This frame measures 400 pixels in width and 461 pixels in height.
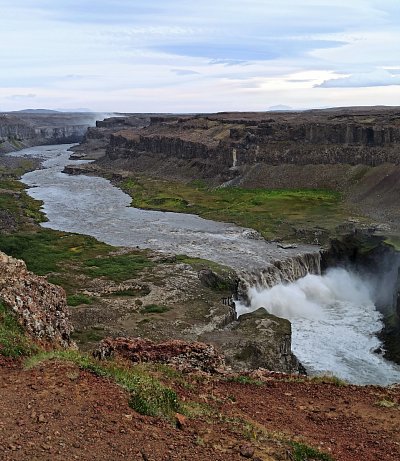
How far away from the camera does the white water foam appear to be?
3194cm

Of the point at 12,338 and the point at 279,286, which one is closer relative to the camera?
the point at 12,338

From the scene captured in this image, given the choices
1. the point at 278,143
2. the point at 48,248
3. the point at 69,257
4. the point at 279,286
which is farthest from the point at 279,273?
the point at 278,143

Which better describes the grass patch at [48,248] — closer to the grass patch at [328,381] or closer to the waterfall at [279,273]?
the waterfall at [279,273]

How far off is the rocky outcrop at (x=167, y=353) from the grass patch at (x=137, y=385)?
3628mm

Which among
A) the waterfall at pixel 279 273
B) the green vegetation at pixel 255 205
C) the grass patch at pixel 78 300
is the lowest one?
the waterfall at pixel 279 273

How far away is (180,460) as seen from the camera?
36.0ft

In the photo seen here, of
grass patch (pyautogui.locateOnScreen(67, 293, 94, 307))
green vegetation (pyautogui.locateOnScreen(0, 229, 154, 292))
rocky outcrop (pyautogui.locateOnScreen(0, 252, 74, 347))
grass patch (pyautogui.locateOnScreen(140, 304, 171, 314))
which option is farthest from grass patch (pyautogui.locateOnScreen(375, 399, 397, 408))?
green vegetation (pyautogui.locateOnScreen(0, 229, 154, 292))

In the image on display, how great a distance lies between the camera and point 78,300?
34969 mm

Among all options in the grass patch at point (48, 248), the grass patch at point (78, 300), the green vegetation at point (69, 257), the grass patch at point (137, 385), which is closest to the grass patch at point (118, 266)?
the green vegetation at point (69, 257)

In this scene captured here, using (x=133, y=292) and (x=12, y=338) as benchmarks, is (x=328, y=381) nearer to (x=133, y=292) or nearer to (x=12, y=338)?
(x=12, y=338)

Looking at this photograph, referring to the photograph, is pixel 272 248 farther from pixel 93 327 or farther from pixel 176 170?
pixel 176 170

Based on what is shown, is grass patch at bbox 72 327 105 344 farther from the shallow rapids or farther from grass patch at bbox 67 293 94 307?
the shallow rapids

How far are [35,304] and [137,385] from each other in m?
8.48

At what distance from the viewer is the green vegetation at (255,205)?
64125 mm
